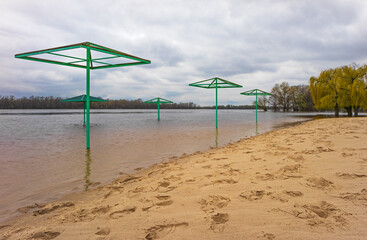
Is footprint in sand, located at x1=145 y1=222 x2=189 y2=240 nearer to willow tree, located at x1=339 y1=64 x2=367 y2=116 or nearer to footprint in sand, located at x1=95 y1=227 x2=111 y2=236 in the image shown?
footprint in sand, located at x1=95 y1=227 x2=111 y2=236

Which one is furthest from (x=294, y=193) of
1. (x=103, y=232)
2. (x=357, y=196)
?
(x=103, y=232)

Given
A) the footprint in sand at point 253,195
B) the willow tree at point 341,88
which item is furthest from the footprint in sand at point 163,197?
the willow tree at point 341,88

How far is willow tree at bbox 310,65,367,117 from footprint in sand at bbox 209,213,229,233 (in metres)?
24.5

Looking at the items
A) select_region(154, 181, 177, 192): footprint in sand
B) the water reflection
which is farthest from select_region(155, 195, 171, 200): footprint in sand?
the water reflection

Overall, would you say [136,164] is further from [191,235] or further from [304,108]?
[304,108]

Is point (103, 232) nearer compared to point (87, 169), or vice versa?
point (103, 232)

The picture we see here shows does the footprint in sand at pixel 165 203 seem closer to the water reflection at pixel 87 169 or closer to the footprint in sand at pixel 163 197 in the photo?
the footprint in sand at pixel 163 197

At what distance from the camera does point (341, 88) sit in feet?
67.2

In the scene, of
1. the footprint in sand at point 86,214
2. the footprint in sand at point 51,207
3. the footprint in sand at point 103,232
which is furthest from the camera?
the footprint in sand at point 51,207

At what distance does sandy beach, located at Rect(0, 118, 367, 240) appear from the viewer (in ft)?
5.08

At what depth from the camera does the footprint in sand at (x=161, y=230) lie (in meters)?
1.56

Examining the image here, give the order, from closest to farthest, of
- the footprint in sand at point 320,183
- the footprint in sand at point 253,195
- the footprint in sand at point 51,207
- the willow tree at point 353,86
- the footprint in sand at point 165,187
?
the footprint in sand at point 253,195
the footprint in sand at point 320,183
the footprint in sand at point 51,207
the footprint in sand at point 165,187
the willow tree at point 353,86

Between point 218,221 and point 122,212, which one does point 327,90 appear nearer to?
point 218,221

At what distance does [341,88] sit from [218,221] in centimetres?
2528
